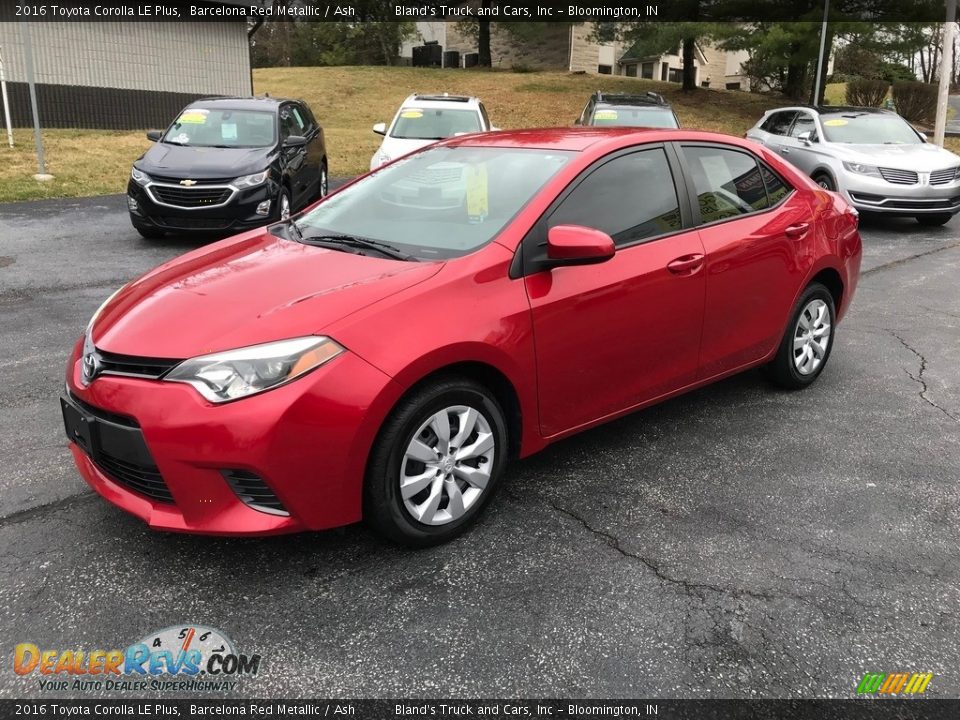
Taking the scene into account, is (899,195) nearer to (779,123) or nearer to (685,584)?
(779,123)

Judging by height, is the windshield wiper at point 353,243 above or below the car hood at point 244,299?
above

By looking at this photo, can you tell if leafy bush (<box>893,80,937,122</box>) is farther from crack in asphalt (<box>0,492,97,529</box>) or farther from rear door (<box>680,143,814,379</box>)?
crack in asphalt (<box>0,492,97,529</box>)

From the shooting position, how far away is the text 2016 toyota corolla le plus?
2.79m

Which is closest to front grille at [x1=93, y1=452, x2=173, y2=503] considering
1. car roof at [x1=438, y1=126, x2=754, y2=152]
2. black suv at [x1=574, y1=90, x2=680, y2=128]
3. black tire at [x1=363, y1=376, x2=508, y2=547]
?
black tire at [x1=363, y1=376, x2=508, y2=547]

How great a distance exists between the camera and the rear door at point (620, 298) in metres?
3.46

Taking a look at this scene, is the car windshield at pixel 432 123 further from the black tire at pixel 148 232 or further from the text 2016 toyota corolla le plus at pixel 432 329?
the text 2016 toyota corolla le plus at pixel 432 329

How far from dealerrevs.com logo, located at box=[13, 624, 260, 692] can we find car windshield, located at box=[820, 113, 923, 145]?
11780 mm

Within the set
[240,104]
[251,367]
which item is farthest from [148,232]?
[251,367]

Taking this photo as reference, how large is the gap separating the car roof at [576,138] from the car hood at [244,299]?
3.76 feet

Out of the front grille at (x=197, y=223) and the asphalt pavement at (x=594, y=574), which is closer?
the asphalt pavement at (x=594, y=574)

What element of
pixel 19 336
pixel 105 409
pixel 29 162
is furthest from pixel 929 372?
pixel 29 162

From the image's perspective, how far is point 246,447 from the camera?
270 centimetres

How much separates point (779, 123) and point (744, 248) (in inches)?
410

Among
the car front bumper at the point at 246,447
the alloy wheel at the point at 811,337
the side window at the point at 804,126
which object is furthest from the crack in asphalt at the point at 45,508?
the side window at the point at 804,126
